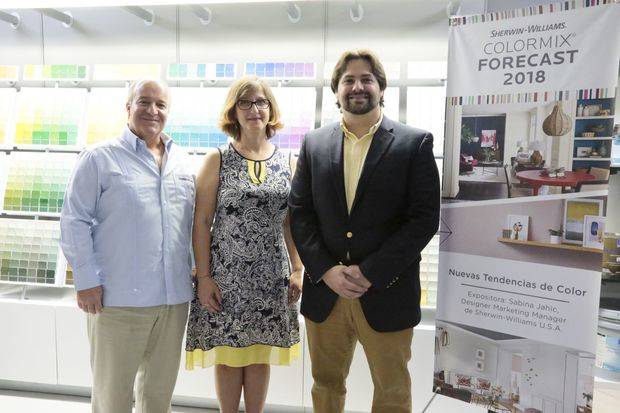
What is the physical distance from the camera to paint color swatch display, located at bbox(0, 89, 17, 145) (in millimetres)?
3264

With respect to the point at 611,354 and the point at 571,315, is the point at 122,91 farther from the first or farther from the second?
the point at 611,354

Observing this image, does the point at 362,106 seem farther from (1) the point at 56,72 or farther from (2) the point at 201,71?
(1) the point at 56,72

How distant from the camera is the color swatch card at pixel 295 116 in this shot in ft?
9.91

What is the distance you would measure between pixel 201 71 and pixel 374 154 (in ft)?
5.18

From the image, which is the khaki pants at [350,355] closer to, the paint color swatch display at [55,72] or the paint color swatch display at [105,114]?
the paint color swatch display at [105,114]

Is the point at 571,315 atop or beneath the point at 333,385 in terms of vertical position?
atop

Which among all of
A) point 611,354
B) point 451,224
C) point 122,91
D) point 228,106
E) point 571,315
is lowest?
point 611,354

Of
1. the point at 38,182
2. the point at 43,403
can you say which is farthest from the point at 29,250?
the point at 43,403

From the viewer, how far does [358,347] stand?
2.94m

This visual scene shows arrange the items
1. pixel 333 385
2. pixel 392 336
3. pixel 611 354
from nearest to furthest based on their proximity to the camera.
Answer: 1. pixel 392 336
2. pixel 333 385
3. pixel 611 354

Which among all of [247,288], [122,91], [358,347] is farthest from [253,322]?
[122,91]

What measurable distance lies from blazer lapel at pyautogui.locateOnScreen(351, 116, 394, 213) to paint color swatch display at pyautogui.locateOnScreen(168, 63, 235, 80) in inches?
55.1

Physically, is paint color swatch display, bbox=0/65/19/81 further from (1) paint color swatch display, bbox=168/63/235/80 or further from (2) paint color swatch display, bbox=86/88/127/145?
(1) paint color swatch display, bbox=168/63/235/80

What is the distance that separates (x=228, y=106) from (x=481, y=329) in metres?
1.46
